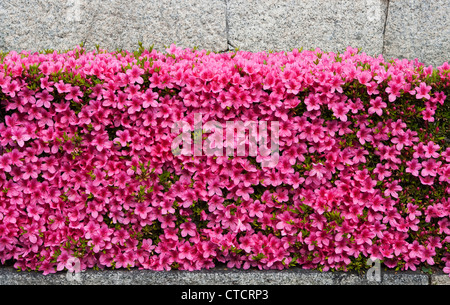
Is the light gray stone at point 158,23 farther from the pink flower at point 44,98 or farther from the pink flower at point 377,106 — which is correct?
the pink flower at point 377,106

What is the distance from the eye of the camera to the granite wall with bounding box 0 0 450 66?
437 centimetres

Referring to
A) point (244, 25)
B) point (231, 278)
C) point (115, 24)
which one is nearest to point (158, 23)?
point (115, 24)

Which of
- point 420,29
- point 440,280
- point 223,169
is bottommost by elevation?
point 440,280

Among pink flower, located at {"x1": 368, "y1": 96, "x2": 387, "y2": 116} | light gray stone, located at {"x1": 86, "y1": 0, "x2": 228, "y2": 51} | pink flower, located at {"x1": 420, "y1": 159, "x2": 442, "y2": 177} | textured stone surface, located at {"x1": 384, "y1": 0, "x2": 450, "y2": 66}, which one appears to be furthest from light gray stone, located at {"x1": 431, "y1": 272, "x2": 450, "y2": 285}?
light gray stone, located at {"x1": 86, "y1": 0, "x2": 228, "y2": 51}

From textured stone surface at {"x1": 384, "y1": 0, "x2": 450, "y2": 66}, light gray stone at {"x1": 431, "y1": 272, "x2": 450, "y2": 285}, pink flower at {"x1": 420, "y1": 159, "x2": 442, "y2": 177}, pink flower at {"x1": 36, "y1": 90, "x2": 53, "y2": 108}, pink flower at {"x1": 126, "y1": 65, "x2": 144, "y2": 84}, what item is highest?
textured stone surface at {"x1": 384, "y1": 0, "x2": 450, "y2": 66}

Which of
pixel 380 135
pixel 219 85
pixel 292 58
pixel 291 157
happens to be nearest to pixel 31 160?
pixel 219 85

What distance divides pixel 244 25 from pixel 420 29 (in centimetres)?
185

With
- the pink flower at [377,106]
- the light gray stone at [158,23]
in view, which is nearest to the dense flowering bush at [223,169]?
the pink flower at [377,106]

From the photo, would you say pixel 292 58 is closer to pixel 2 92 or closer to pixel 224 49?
pixel 224 49

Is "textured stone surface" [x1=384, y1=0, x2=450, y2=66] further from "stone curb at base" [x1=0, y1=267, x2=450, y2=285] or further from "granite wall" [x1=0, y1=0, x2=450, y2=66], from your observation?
"stone curb at base" [x1=0, y1=267, x2=450, y2=285]

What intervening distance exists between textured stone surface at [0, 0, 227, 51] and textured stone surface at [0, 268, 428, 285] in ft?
7.79

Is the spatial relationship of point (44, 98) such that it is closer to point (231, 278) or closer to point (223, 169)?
point (223, 169)

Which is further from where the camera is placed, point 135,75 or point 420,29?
point 420,29

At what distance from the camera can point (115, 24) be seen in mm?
4395
